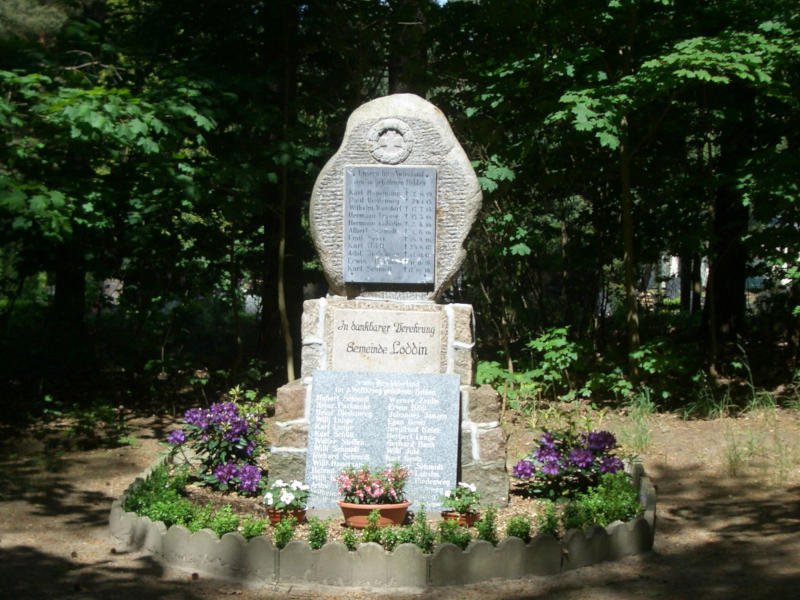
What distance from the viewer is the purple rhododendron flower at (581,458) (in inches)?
236

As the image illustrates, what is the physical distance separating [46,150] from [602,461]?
223 inches

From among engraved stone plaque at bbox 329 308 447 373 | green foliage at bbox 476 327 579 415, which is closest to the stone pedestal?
engraved stone plaque at bbox 329 308 447 373

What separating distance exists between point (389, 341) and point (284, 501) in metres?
1.40

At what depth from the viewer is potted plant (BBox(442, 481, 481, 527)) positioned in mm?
5469

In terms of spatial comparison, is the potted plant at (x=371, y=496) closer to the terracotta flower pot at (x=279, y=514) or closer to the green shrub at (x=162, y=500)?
the terracotta flower pot at (x=279, y=514)

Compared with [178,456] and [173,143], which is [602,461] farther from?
[173,143]

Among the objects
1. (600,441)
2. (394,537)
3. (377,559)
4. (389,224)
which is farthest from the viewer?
(389,224)

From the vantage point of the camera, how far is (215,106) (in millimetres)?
9156

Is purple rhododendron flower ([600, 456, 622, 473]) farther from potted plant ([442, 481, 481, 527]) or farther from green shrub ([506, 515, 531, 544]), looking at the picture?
green shrub ([506, 515, 531, 544])

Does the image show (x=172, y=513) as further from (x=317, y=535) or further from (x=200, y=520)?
(x=317, y=535)

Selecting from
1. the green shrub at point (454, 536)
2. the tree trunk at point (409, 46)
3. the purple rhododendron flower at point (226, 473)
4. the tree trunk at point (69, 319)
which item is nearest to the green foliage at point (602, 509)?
the green shrub at point (454, 536)

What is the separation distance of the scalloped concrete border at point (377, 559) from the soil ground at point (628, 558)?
68mm

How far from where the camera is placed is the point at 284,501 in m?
5.36

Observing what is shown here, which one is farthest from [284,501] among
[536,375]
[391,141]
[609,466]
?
[536,375]
